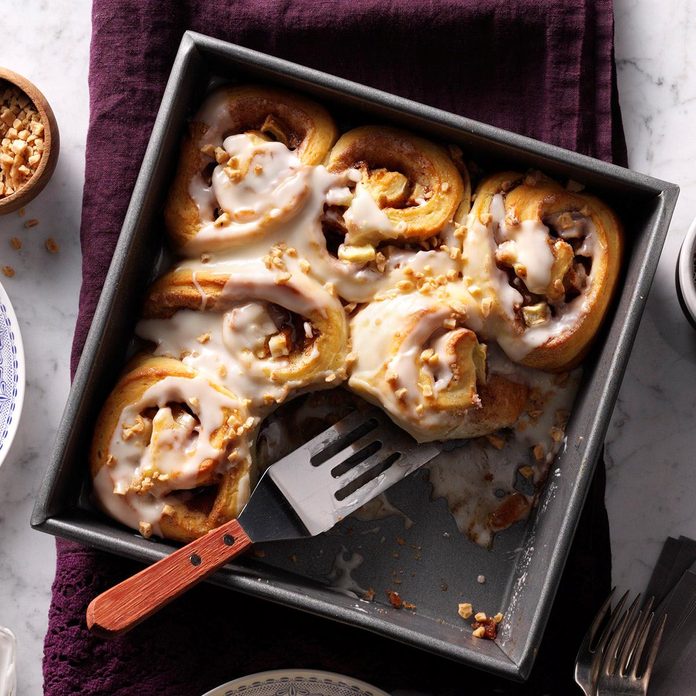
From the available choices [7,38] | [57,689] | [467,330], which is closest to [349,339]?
[467,330]

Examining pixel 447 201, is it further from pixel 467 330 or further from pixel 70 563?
pixel 70 563

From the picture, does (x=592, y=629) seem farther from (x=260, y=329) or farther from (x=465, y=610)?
(x=260, y=329)

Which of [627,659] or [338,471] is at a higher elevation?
[338,471]

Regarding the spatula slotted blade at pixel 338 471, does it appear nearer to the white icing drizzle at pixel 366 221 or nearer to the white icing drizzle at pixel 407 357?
the white icing drizzle at pixel 407 357

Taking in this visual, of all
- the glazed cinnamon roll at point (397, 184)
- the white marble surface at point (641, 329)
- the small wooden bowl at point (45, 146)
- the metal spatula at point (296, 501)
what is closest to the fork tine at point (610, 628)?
the white marble surface at point (641, 329)

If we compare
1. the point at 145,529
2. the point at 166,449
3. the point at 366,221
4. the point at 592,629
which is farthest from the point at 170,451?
the point at 592,629

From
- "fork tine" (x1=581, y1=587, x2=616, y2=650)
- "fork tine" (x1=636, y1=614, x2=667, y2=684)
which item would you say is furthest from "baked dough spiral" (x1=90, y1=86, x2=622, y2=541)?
"fork tine" (x1=636, y1=614, x2=667, y2=684)
